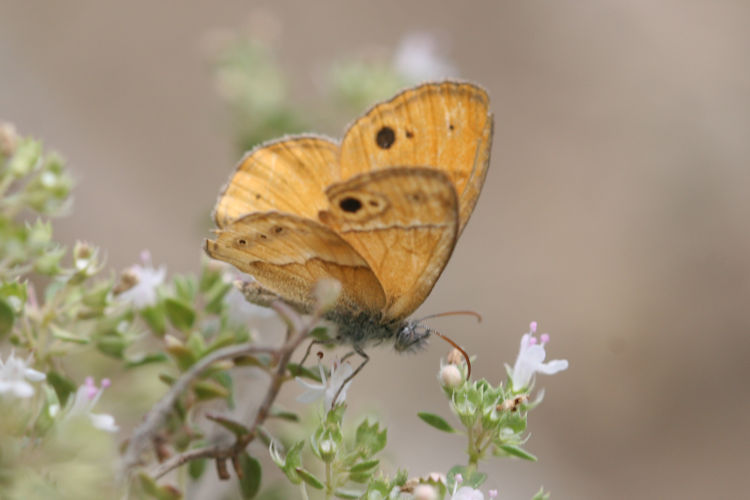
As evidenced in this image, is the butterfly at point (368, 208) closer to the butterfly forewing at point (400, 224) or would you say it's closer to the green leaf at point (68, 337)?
the butterfly forewing at point (400, 224)

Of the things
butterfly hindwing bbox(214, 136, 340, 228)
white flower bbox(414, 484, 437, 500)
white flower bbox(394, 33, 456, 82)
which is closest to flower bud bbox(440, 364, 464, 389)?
white flower bbox(414, 484, 437, 500)

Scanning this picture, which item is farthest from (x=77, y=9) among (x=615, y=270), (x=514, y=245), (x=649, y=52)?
(x=649, y=52)

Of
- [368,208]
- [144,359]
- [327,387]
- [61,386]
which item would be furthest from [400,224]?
[61,386]

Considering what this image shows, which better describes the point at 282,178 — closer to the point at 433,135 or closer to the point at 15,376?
the point at 433,135

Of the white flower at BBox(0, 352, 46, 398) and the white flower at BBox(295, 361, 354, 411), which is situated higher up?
the white flower at BBox(295, 361, 354, 411)

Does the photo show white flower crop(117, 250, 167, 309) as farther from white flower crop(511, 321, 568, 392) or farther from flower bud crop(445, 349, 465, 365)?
white flower crop(511, 321, 568, 392)
